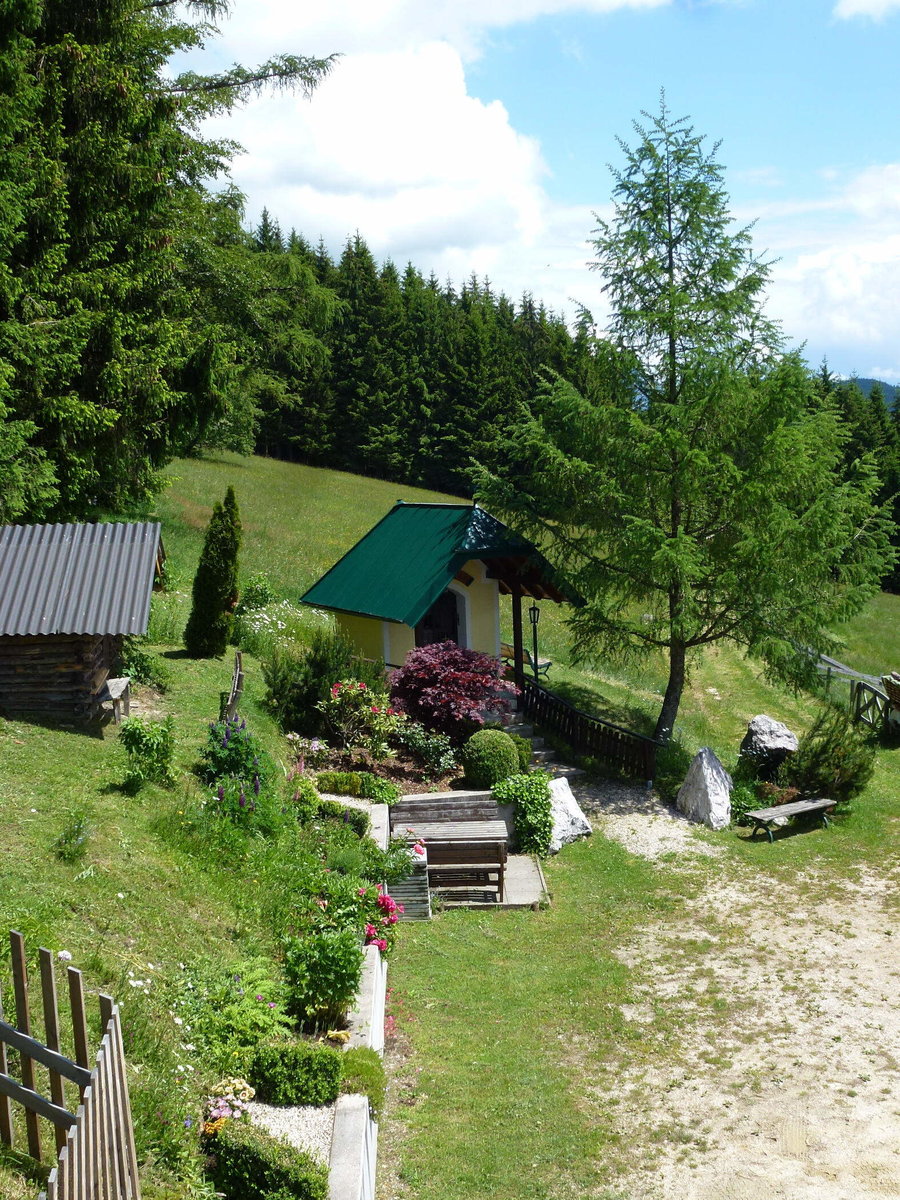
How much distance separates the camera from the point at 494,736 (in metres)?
15.9

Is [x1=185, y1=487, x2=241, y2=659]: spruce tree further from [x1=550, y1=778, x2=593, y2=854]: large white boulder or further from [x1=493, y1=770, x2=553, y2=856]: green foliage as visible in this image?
[x1=550, y1=778, x2=593, y2=854]: large white boulder

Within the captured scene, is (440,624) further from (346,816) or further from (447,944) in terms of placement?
(447,944)

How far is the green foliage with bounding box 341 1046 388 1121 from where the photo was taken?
7324 millimetres

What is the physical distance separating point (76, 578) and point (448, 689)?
6783 millimetres

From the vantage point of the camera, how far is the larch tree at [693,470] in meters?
17.7

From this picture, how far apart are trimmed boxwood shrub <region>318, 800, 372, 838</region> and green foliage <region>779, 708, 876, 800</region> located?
26.5ft

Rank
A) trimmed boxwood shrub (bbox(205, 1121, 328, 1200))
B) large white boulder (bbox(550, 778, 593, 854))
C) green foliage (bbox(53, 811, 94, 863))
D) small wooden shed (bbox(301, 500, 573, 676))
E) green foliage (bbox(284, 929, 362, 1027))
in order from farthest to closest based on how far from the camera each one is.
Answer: small wooden shed (bbox(301, 500, 573, 676)), large white boulder (bbox(550, 778, 593, 854)), green foliage (bbox(53, 811, 94, 863)), green foliage (bbox(284, 929, 362, 1027)), trimmed boxwood shrub (bbox(205, 1121, 328, 1200))

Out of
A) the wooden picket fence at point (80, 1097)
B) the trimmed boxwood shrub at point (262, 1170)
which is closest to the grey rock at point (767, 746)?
the trimmed boxwood shrub at point (262, 1170)

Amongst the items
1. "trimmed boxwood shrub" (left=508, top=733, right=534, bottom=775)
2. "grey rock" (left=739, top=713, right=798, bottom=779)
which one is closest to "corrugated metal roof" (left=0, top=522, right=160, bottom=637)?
"trimmed boxwood shrub" (left=508, top=733, right=534, bottom=775)

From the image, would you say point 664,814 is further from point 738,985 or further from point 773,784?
point 738,985

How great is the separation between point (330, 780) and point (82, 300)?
10.2 m

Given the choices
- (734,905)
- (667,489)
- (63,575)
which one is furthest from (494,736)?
(63,575)

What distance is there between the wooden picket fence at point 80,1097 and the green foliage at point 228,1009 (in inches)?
81.5

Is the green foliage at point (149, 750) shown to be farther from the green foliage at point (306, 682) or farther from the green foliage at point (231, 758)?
the green foliage at point (306, 682)
